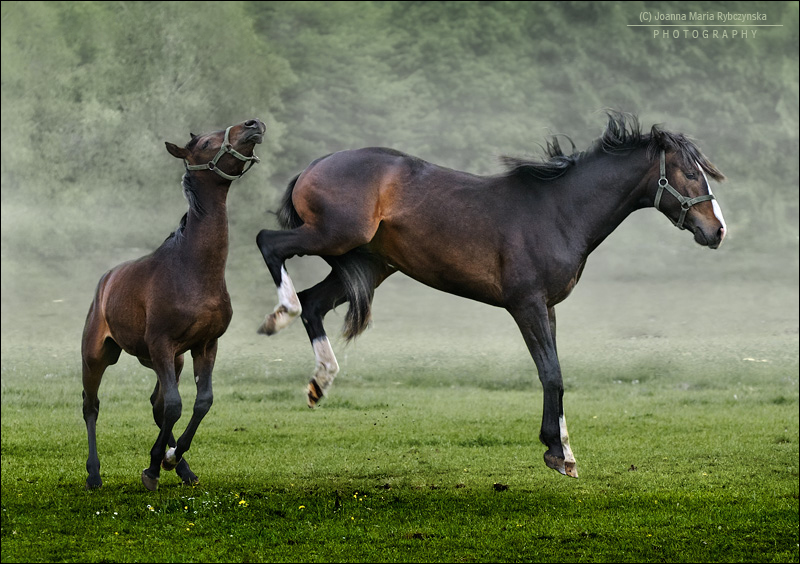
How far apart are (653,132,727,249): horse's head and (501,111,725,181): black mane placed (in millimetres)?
11

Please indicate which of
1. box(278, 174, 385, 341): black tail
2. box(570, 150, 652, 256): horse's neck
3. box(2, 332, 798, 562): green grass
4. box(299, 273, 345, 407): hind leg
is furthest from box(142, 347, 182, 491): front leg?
box(570, 150, 652, 256): horse's neck

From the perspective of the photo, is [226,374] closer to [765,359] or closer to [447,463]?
[447,463]

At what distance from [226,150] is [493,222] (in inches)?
83.6

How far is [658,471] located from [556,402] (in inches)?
166

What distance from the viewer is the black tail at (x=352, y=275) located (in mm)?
7645

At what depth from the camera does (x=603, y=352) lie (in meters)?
19.9

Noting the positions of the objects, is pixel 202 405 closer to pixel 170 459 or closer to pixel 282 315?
pixel 170 459

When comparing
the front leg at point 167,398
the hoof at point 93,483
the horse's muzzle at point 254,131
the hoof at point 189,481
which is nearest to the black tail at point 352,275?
the horse's muzzle at point 254,131

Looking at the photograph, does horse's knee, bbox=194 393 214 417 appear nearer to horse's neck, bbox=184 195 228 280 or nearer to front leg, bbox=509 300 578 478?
horse's neck, bbox=184 195 228 280

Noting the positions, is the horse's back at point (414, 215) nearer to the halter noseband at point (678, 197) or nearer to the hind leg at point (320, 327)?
the hind leg at point (320, 327)

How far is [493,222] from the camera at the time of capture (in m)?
7.42

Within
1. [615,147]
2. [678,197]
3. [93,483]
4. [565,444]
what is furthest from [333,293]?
[93,483]

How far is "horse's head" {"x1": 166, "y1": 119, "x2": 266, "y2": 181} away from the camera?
7074 millimetres

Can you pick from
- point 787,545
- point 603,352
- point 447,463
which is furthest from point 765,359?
point 787,545
